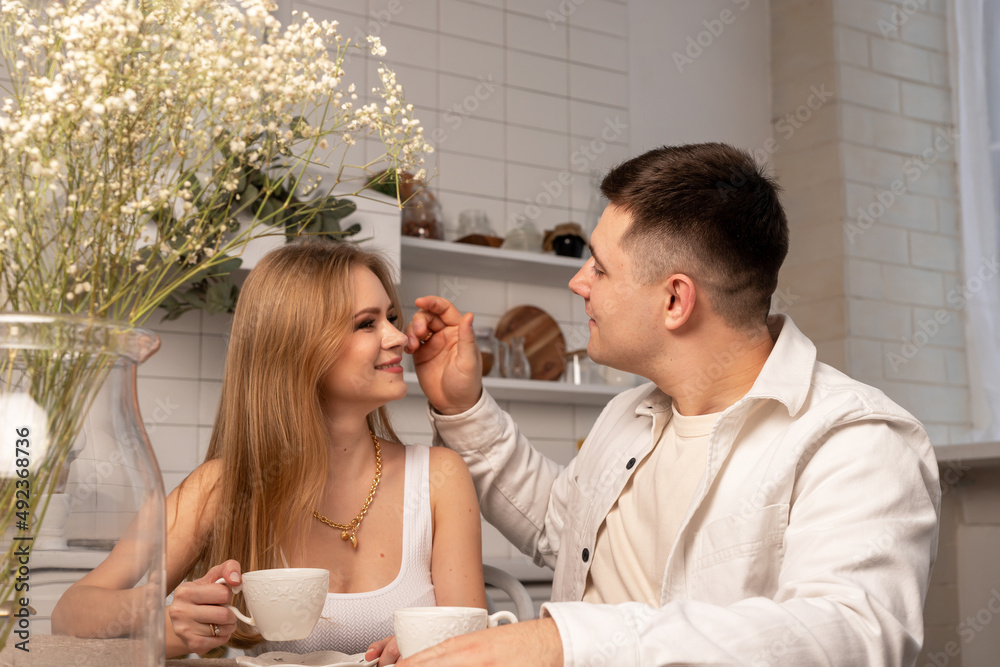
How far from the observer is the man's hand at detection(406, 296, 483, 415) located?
1.74 metres

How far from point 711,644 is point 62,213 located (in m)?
0.73

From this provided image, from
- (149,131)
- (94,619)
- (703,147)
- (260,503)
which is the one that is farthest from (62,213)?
(703,147)

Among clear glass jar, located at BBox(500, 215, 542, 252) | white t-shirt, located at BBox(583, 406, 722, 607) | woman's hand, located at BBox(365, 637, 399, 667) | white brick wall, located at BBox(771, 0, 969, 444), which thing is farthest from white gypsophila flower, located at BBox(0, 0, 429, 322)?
white brick wall, located at BBox(771, 0, 969, 444)

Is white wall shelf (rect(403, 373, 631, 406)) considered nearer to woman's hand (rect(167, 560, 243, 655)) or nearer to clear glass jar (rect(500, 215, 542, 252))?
clear glass jar (rect(500, 215, 542, 252))

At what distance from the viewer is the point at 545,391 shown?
10.9 ft

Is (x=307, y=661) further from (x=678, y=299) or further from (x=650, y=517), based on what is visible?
(x=678, y=299)

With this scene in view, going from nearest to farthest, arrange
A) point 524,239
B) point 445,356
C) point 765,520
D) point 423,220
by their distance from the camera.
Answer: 1. point 765,520
2. point 445,356
3. point 423,220
4. point 524,239

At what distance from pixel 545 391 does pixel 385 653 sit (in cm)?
225

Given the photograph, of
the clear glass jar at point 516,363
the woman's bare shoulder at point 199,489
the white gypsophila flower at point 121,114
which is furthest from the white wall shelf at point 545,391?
the white gypsophila flower at point 121,114

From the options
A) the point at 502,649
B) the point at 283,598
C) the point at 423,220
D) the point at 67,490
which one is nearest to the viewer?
the point at 67,490

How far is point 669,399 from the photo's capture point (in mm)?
1714

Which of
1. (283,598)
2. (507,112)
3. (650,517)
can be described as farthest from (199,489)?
(507,112)

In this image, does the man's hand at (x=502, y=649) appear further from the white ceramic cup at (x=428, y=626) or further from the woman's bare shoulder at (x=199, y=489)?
the woman's bare shoulder at (x=199, y=489)

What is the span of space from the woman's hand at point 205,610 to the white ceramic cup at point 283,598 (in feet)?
0.05
